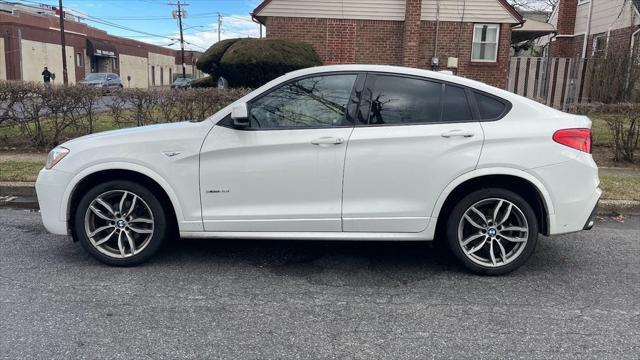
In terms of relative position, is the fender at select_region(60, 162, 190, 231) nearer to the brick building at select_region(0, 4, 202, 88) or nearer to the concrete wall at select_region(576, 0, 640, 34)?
the concrete wall at select_region(576, 0, 640, 34)

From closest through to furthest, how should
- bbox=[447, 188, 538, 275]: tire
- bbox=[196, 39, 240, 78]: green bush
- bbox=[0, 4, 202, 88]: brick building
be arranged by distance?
bbox=[447, 188, 538, 275]: tire → bbox=[196, 39, 240, 78]: green bush → bbox=[0, 4, 202, 88]: brick building

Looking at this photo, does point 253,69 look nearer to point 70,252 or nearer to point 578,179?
point 70,252

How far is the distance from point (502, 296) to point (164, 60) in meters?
84.7

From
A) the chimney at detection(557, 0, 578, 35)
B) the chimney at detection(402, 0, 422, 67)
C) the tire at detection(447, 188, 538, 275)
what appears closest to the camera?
the tire at detection(447, 188, 538, 275)

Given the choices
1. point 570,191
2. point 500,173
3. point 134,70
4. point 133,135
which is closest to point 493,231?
point 500,173

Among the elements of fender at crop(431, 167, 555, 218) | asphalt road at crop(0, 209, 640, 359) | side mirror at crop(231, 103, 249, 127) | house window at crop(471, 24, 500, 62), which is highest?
house window at crop(471, 24, 500, 62)

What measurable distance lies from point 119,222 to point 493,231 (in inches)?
123

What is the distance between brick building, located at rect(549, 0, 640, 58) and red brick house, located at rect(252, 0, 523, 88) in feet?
11.2

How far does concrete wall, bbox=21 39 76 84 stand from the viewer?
45356 millimetres

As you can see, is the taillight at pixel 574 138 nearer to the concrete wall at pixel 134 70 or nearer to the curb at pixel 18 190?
the curb at pixel 18 190

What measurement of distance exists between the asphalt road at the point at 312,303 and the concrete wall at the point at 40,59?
148 feet

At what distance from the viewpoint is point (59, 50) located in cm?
5075

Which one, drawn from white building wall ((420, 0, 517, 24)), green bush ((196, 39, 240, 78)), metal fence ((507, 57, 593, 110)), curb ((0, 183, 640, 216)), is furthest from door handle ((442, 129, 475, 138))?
white building wall ((420, 0, 517, 24))

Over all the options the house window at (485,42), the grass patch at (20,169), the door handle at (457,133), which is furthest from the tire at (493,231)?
the house window at (485,42)
